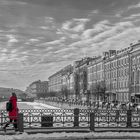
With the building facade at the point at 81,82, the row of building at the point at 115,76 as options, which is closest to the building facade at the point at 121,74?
the row of building at the point at 115,76

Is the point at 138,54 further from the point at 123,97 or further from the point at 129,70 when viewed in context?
the point at 123,97

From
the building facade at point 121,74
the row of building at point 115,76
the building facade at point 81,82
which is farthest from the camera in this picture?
the building facade at point 81,82

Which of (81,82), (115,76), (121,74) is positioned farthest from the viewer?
(81,82)

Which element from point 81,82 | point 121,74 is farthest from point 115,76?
point 81,82

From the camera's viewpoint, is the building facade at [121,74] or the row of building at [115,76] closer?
the building facade at [121,74]

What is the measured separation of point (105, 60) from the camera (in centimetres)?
11112

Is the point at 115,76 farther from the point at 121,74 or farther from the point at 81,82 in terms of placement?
the point at 81,82

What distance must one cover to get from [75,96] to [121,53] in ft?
193

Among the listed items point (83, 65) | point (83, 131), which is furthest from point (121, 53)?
point (83, 131)

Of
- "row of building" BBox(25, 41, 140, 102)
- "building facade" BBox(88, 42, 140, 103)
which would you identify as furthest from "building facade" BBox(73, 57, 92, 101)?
"building facade" BBox(88, 42, 140, 103)

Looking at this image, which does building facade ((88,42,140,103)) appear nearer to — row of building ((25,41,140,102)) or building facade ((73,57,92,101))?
row of building ((25,41,140,102))

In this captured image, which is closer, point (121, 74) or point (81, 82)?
point (121, 74)

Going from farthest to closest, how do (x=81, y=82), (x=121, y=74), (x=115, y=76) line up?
(x=81, y=82) < (x=115, y=76) < (x=121, y=74)

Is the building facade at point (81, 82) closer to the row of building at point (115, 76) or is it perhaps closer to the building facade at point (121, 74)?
the row of building at point (115, 76)
